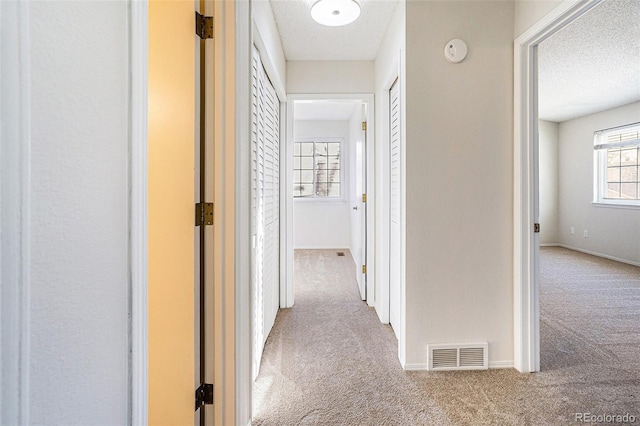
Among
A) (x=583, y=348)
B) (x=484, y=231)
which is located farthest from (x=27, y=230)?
(x=583, y=348)

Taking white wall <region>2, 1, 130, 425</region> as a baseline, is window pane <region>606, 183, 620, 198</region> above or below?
above

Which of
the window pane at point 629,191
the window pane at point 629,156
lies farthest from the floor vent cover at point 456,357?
the window pane at point 629,156

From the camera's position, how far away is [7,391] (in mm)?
393

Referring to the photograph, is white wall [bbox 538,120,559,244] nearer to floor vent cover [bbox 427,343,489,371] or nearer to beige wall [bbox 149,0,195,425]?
floor vent cover [bbox 427,343,489,371]

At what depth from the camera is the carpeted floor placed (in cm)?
165

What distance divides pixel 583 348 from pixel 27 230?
3.07 meters

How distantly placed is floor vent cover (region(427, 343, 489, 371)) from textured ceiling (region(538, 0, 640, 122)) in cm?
264

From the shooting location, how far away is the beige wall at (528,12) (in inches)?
68.0

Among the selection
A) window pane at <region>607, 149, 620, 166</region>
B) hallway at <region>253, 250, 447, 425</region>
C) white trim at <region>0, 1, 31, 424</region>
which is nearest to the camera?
white trim at <region>0, 1, 31, 424</region>

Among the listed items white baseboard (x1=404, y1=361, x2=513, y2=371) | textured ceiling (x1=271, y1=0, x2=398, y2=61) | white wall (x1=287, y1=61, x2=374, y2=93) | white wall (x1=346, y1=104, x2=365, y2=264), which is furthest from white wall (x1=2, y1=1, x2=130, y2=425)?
white wall (x1=346, y1=104, x2=365, y2=264)

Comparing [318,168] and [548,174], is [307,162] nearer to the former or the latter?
[318,168]

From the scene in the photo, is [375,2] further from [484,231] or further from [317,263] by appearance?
[317,263]

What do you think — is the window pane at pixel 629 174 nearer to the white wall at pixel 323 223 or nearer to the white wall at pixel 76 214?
the white wall at pixel 323 223

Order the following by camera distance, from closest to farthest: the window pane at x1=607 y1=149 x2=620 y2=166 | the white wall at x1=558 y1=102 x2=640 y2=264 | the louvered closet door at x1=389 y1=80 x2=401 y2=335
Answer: the louvered closet door at x1=389 y1=80 x2=401 y2=335, the white wall at x1=558 y1=102 x2=640 y2=264, the window pane at x1=607 y1=149 x2=620 y2=166
